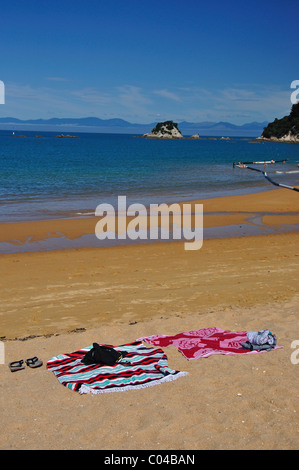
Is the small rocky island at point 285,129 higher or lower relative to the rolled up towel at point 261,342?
higher

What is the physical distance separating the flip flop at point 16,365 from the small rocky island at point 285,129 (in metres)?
162

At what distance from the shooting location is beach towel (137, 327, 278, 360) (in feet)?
22.2

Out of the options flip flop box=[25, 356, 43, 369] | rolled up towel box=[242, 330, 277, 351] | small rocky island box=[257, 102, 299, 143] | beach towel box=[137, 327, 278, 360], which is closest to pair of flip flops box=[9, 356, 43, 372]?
flip flop box=[25, 356, 43, 369]

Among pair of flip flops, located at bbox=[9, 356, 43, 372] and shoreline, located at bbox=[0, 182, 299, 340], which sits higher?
shoreline, located at bbox=[0, 182, 299, 340]

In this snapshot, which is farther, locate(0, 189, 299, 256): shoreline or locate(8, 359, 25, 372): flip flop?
locate(0, 189, 299, 256): shoreline

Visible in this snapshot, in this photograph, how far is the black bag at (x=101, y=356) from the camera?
6.41 meters

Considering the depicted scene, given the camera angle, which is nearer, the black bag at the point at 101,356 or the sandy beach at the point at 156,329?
the sandy beach at the point at 156,329

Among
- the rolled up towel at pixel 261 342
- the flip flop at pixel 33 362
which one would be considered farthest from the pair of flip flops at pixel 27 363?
the rolled up towel at pixel 261 342

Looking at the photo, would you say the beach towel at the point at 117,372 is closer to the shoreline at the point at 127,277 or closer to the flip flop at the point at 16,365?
the flip flop at the point at 16,365

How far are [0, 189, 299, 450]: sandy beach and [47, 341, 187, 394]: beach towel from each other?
120 millimetres

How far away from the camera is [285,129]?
16088 centimetres

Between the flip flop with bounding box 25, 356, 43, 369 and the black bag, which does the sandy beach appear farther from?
the black bag

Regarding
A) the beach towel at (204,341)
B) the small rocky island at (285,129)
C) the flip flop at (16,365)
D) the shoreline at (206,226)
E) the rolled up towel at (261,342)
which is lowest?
the flip flop at (16,365)

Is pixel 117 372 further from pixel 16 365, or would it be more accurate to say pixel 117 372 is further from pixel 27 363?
pixel 16 365
